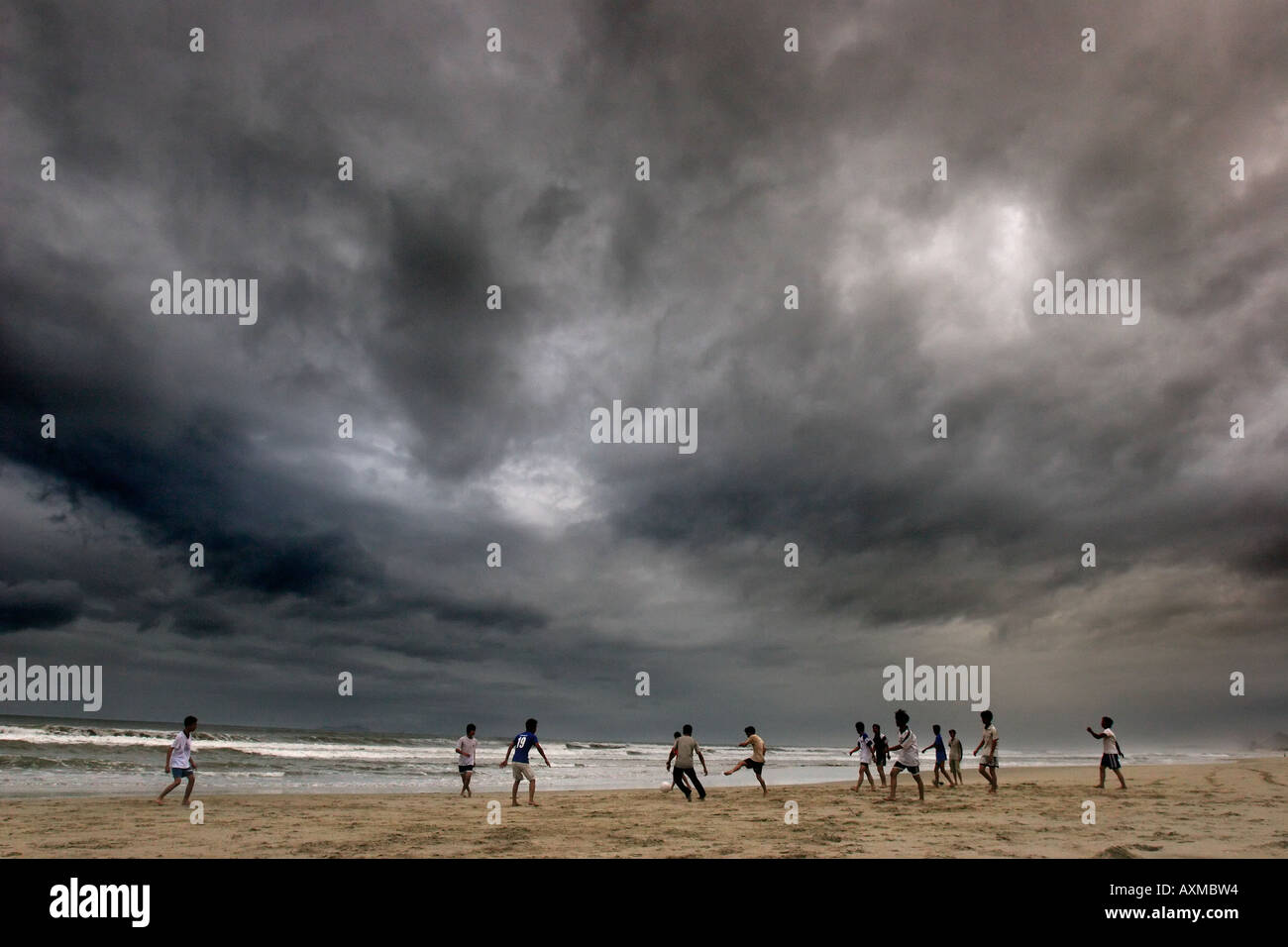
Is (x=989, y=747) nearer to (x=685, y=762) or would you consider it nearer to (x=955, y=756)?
(x=955, y=756)

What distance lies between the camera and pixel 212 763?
35500 millimetres

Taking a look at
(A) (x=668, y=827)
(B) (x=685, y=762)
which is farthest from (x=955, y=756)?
(A) (x=668, y=827)

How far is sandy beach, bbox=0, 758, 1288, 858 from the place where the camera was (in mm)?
11570

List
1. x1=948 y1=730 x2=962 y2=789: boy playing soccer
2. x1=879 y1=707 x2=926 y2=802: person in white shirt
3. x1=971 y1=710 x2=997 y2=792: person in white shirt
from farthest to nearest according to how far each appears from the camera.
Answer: x1=948 y1=730 x2=962 y2=789: boy playing soccer, x1=971 y1=710 x2=997 y2=792: person in white shirt, x1=879 y1=707 x2=926 y2=802: person in white shirt

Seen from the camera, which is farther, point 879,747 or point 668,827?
point 879,747

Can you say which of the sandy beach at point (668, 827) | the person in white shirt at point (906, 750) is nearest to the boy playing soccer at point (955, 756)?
the sandy beach at point (668, 827)

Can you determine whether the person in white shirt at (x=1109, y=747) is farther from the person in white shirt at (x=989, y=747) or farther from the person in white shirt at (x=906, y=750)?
the person in white shirt at (x=906, y=750)

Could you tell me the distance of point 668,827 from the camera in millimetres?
14820

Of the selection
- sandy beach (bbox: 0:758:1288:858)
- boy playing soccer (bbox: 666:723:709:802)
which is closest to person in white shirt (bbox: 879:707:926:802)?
sandy beach (bbox: 0:758:1288:858)

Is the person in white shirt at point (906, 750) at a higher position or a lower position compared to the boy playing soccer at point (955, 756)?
higher

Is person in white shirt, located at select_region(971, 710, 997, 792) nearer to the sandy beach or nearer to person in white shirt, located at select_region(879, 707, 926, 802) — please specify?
the sandy beach

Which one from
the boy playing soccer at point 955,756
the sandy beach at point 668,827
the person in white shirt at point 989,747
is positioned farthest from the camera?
the boy playing soccer at point 955,756

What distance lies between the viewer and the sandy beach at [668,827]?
1157 centimetres
